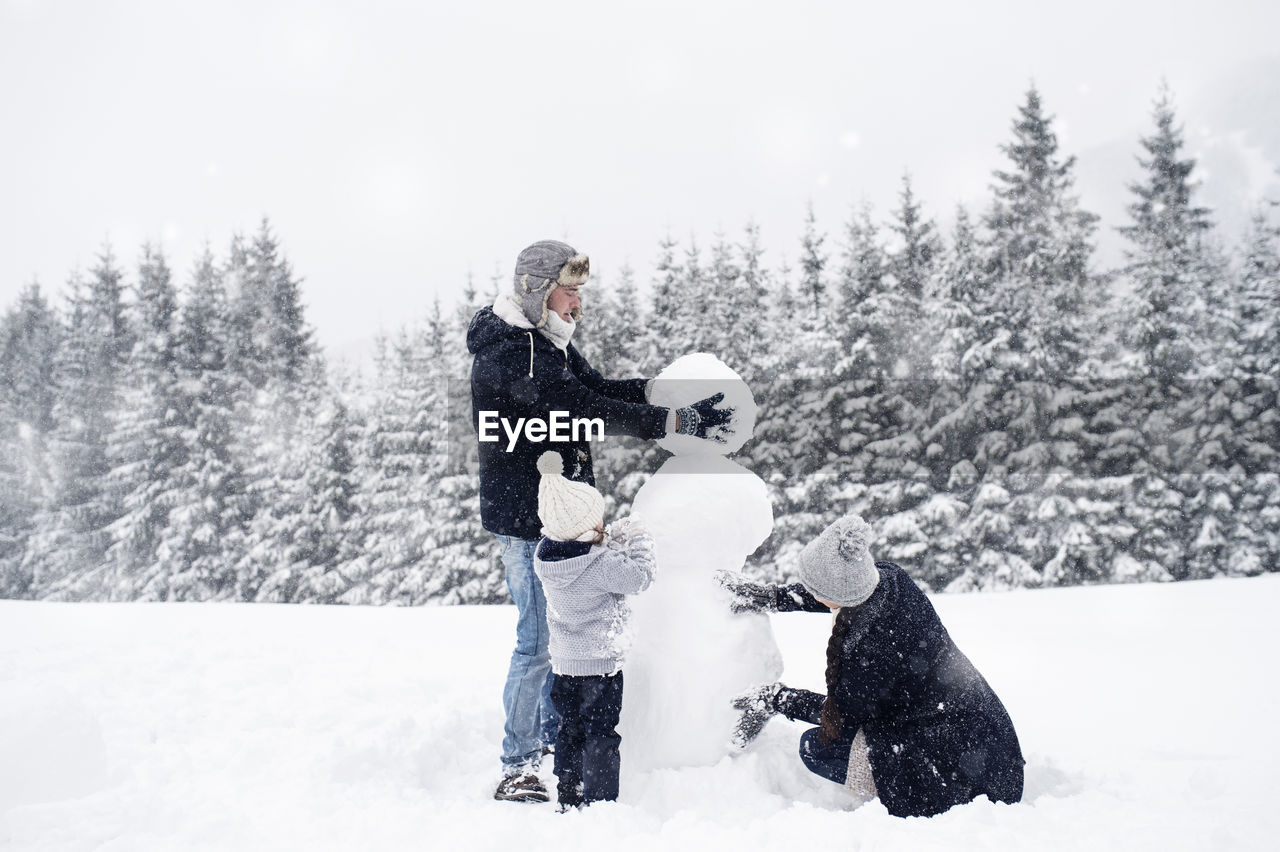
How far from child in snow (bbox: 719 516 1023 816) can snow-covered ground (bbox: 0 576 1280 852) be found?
0.19 metres

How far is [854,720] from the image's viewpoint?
9.78 ft

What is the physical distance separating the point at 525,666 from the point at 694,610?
0.73 metres

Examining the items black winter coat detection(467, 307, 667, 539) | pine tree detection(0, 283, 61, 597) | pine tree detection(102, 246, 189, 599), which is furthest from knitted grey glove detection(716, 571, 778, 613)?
pine tree detection(0, 283, 61, 597)

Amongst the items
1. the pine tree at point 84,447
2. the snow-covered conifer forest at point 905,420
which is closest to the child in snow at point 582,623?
the snow-covered conifer forest at point 905,420

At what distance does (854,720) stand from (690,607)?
30.4 inches

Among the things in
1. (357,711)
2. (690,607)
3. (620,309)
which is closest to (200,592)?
(620,309)

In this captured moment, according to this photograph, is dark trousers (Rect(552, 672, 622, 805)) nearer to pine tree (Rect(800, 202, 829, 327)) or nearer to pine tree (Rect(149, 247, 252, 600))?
pine tree (Rect(800, 202, 829, 327))

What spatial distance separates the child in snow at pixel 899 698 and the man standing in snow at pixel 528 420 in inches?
33.4

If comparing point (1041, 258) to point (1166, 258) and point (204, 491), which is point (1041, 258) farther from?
point (204, 491)

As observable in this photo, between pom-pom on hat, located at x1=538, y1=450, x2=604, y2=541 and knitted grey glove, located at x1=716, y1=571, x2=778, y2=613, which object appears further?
knitted grey glove, located at x1=716, y1=571, x2=778, y2=613

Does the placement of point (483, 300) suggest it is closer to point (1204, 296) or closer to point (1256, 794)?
point (1204, 296)

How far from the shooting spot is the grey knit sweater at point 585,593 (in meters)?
2.99

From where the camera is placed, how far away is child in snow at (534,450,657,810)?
116 inches

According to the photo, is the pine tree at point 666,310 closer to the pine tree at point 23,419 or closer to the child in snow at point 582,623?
the child in snow at point 582,623
